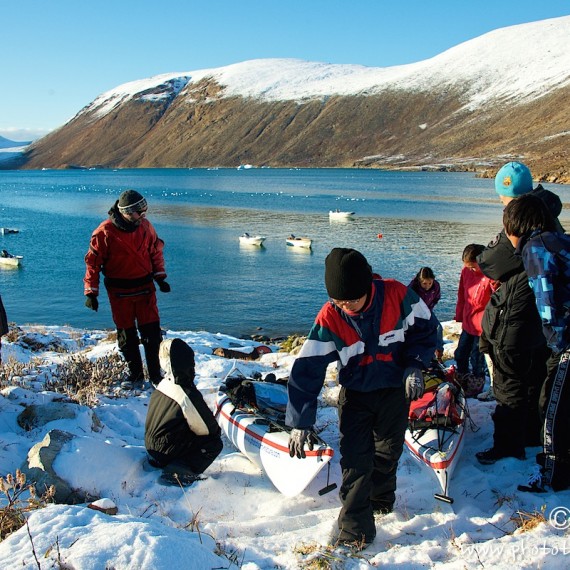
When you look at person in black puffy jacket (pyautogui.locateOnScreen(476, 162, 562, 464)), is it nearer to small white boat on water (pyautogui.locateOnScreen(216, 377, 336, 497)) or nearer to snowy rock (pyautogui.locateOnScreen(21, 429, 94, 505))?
small white boat on water (pyautogui.locateOnScreen(216, 377, 336, 497))

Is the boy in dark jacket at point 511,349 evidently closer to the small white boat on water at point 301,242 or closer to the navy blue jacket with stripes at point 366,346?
the navy blue jacket with stripes at point 366,346

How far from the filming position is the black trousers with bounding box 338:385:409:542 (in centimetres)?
340

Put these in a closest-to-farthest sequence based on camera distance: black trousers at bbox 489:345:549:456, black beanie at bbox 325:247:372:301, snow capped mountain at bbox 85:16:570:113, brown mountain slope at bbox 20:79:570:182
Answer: black beanie at bbox 325:247:372:301 < black trousers at bbox 489:345:549:456 < brown mountain slope at bbox 20:79:570:182 < snow capped mountain at bbox 85:16:570:113

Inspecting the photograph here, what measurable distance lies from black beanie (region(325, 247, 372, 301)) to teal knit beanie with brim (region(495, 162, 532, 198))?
76.8 inches

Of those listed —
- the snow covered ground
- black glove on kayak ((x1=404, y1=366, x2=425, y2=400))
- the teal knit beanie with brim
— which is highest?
the teal knit beanie with brim

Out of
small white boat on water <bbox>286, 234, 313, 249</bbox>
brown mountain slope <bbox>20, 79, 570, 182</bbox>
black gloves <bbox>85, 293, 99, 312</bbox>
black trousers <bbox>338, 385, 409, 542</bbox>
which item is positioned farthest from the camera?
brown mountain slope <bbox>20, 79, 570, 182</bbox>

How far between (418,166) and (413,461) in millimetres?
116878

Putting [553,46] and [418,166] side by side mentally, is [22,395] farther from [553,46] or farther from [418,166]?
[553,46]

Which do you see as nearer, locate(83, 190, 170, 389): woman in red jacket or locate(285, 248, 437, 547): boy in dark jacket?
locate(285, 248, 437, 547): boy in dark jacket

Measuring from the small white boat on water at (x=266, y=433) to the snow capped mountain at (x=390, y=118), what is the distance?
97.3 meters

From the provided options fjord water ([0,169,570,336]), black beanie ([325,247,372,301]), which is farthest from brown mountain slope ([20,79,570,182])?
black beanie ([325,247,372,301])

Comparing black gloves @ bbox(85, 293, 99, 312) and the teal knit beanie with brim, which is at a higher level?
the teal knit beanie with brim

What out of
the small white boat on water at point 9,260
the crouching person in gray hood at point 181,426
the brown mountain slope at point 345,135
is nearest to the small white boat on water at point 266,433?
the crouching person in gray hood at point 181,426

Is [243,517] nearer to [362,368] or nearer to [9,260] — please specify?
[362,368]
